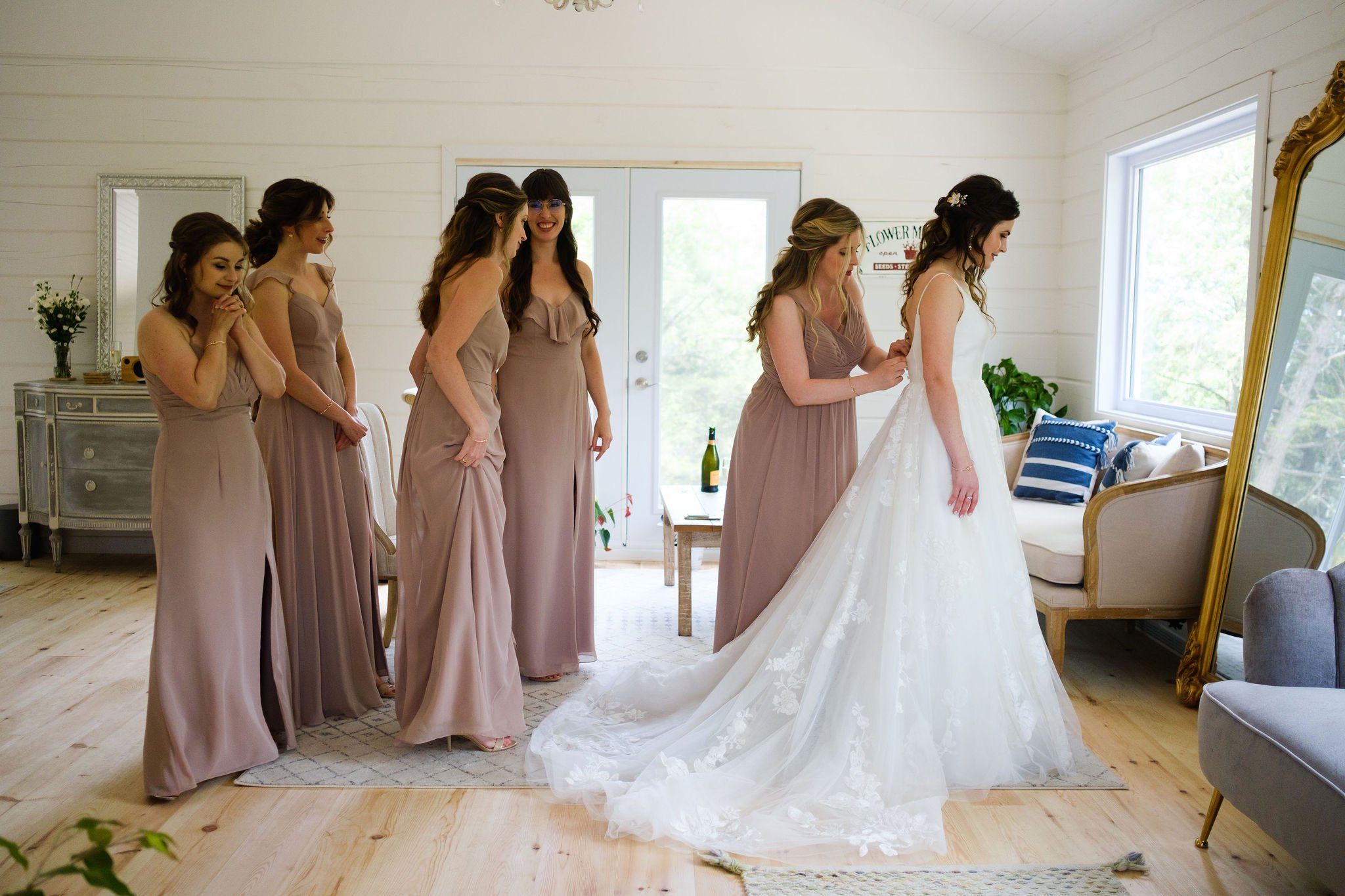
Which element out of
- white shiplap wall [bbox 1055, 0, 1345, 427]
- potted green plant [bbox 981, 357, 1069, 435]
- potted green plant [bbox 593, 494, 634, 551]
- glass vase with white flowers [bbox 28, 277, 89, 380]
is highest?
white shiplap wall [bbox 1055, 0, 1345, 427]

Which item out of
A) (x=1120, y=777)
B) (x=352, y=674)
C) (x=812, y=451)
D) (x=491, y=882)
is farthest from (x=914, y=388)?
(x=352, y=674)

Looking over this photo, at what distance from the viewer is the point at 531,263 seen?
3.61 meters

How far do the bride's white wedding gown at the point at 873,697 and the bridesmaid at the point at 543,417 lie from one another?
0.62 m

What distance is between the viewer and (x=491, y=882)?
92.1 inches

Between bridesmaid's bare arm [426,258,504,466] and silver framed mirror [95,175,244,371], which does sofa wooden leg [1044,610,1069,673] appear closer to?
bridesmaid's bare arm [426,258,504,466]

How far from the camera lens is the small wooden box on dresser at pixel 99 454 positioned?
5.25 meters

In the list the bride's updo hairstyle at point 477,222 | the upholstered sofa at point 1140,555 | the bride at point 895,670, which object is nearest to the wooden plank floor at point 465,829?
the bride at point 895,670

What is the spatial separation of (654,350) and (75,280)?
3120mm

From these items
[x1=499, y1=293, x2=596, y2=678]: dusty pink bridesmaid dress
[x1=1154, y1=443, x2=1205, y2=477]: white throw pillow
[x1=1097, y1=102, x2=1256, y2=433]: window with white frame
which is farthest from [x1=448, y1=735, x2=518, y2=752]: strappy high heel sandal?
[x1=1097, y1=102, x2=1256, y2=433]: window with white frame

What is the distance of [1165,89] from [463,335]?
3.41 m

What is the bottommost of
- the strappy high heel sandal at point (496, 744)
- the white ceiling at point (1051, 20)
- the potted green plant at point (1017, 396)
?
the strappy high heel sandal at point (496, 744)

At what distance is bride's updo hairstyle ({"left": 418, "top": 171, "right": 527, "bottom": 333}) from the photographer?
297 centimetres

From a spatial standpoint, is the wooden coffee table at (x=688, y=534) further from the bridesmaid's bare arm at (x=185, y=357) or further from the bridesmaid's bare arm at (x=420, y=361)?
the bridesmaid's bare arm at (x=185, y=357)

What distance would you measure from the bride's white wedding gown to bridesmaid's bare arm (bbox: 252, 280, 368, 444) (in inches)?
48.0
